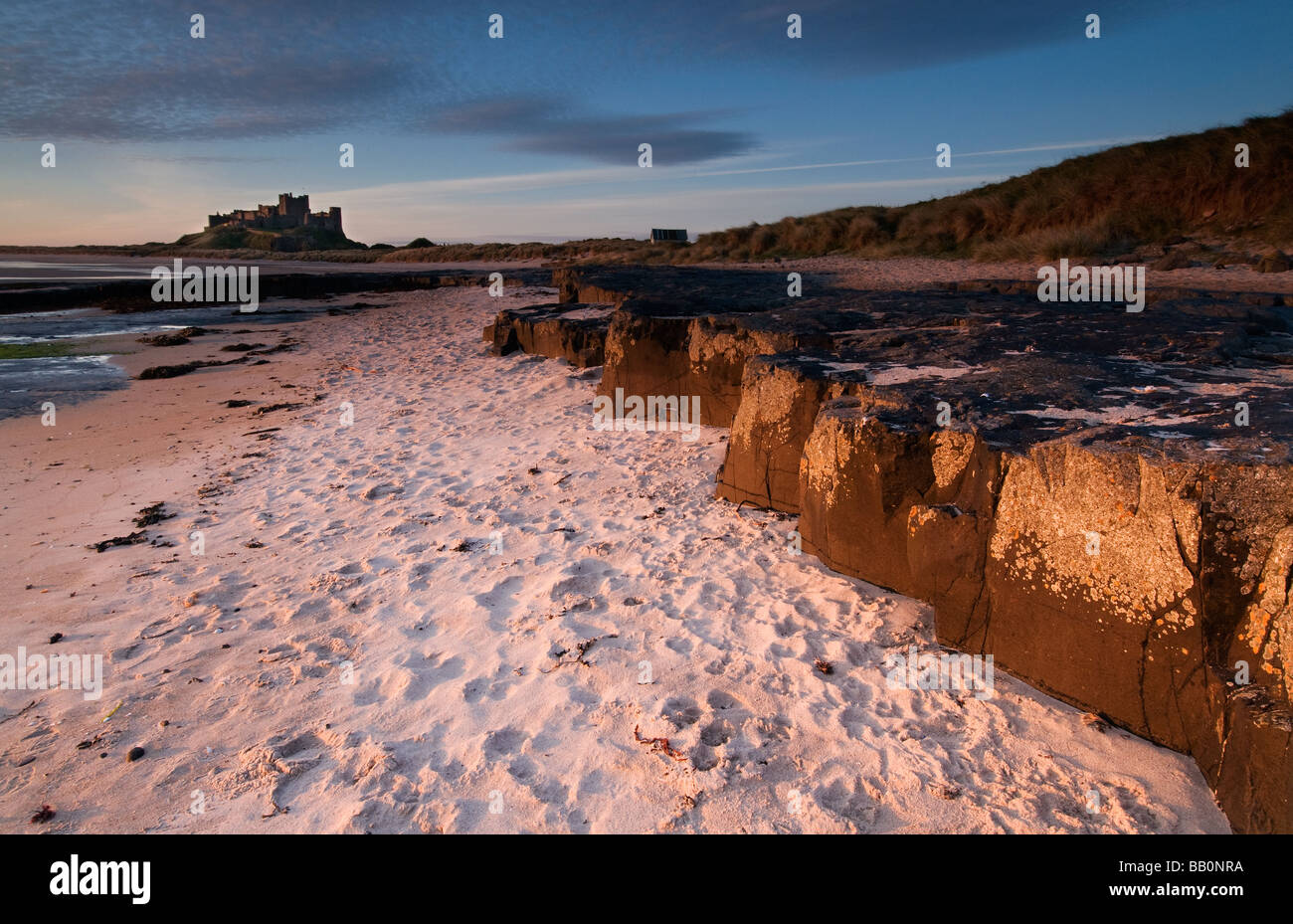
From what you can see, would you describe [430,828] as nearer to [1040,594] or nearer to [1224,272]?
[1040,594]

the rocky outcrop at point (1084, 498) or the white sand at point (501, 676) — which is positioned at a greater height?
the rocky outcrop at point (1084, 498)

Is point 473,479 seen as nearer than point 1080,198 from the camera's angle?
Yes


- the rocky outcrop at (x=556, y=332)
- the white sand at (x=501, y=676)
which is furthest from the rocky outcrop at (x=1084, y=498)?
the rocky outcrop at (x=556, y=332)

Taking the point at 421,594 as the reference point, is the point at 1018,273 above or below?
above

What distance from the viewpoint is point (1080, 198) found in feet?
59.5

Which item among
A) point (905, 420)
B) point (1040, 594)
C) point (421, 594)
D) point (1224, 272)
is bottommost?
point (421, 594)

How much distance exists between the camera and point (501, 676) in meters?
3.29

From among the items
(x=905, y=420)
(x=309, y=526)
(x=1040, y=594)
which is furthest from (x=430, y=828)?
(x=309, y=526)

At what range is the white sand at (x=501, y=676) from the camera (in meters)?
2.53

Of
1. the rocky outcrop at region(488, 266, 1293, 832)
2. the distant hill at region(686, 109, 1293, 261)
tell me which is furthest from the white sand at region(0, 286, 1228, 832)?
the distant hill at region(686, 109, 1293, 261)

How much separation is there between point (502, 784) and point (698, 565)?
6.15 feet

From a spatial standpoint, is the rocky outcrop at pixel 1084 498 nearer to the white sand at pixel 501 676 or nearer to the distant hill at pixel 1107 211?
the white sand at pixel 501 676

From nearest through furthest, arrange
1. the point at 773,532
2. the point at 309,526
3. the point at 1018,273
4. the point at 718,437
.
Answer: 1. the point at 773,532
2. the point at 309,526
3. the point at 718,437
4. the point at 1018,273

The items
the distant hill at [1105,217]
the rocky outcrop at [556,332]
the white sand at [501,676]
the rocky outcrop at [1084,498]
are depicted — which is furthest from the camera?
the distant hill at [1105,217]
